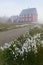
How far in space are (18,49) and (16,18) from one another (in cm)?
2934

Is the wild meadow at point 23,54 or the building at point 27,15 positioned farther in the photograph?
the building at point 27,15

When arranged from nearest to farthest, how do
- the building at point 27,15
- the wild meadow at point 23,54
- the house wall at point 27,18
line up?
the wild meadow at point 23,54, the house wall at point 27,18, the building at point 27,15

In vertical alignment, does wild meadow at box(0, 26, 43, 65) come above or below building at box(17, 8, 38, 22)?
above

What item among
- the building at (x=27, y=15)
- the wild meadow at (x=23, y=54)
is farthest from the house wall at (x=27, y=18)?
the wild meadow at (x=23, y=54)

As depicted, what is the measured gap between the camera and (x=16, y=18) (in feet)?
122

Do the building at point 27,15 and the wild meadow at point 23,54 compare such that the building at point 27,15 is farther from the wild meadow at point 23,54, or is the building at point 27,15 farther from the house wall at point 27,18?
the wild meadow at point 23,54

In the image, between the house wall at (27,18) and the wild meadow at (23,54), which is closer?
the wild meadow at (23,54)

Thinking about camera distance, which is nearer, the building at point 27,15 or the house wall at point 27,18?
the house wall at point 27,18

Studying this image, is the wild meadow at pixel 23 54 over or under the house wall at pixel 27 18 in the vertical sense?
over

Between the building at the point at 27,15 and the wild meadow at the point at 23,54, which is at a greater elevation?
the wild meadow at the point at 23,54

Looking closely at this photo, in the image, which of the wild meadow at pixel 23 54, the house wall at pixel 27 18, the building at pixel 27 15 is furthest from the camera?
the building at pixel 27 15

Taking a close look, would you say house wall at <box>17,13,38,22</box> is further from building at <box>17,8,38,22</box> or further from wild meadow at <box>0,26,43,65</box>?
wild meadow at <box>0,26,43,65</box>

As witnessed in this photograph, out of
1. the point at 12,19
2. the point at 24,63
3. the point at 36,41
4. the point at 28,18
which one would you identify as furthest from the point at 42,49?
the point at 28,18

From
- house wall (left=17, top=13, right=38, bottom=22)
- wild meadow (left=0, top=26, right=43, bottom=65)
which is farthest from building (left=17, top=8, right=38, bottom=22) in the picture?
wild meadow (left=0, top=26, right=43, bottom=65)
